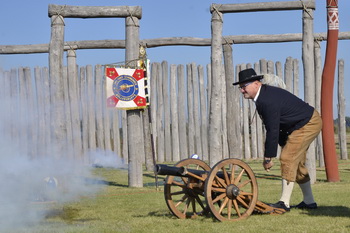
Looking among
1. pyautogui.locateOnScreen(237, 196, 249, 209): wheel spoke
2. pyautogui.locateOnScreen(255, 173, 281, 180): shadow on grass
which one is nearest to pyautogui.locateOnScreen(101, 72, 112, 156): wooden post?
pyautogui.locateOnScreen(255, 173, 281, 180): shadow on grass

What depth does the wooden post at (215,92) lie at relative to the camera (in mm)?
11125

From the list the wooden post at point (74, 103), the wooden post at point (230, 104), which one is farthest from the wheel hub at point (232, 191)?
the wooden post at point (74, 103)

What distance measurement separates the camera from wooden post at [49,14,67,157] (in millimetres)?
10430

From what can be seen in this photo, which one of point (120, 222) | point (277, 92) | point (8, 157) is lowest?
point (120, 222)

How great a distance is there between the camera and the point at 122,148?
15.5 m

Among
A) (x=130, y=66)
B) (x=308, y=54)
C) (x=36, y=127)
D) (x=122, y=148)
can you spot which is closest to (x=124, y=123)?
(x=122, y=148)

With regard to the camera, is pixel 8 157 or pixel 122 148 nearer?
pixel 8 157

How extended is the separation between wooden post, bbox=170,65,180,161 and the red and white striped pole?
5.02 metres

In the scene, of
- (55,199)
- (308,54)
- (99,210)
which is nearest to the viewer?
(99,210)

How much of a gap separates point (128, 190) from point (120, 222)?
361 cm

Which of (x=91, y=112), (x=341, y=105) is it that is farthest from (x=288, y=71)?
(x=91, y=112)

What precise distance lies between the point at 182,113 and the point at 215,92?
410cm

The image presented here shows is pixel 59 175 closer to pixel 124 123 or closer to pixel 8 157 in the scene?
pixel 8 157

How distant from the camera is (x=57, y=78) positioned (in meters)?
10.5
